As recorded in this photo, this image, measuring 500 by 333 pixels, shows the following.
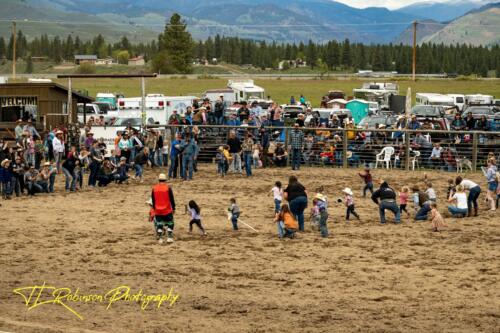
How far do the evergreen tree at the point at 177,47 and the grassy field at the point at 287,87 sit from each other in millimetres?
13804

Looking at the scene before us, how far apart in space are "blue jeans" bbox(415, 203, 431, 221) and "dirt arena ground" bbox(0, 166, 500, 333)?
562 millimetres

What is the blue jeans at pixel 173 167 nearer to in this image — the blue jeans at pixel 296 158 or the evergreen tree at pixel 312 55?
the blue jeans at pixel 296 158

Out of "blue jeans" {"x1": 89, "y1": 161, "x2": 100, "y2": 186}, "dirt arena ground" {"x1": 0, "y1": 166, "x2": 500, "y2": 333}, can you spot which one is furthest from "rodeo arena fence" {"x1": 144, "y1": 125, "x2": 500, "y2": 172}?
"dirt arena ground" {"x1": 0, "y1": 166, "x2": 500, "y2": 333}

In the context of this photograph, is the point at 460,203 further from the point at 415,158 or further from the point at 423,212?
the point at 415,158

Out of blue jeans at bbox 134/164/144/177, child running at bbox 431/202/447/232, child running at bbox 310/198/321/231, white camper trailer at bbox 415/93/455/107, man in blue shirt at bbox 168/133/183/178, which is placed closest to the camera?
child running at bbox 310/198/321/231

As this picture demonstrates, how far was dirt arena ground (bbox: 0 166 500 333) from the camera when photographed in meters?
15.5

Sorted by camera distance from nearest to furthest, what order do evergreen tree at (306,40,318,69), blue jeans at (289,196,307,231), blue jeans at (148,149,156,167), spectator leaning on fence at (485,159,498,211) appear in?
1. blue jeans at (289,196,307,231)
2. spectator leaning on fence at (485,159,498,211)
3. blue jeans at (148,149,156,167)
4. evergreen tree at (306,40,318,69)

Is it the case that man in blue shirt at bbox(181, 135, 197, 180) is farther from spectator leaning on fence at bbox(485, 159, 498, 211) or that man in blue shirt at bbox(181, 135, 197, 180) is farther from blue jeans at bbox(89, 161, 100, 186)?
spectator leaning on fence at bbox(485, 159, 498, 211)

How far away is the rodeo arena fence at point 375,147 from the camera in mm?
32622

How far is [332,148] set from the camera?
3391 centimetres

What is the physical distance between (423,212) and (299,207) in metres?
3.20

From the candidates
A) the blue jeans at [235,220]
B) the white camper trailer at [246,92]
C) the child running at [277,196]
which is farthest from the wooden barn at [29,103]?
the white camper trailer at [246,92]

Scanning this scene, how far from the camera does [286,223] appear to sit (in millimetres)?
21406

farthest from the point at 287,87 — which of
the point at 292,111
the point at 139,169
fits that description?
the point at 139,169
